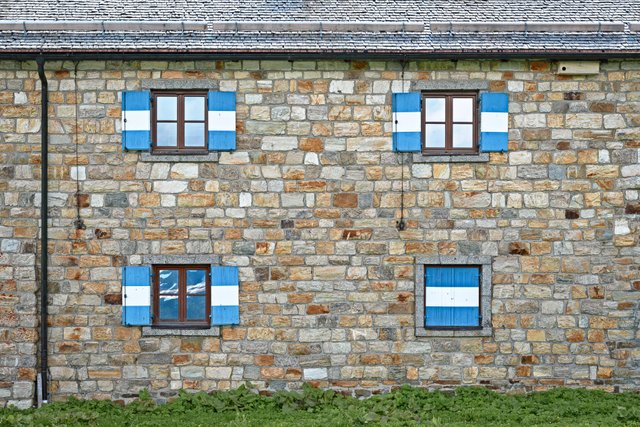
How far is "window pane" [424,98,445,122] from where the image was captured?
10648mm

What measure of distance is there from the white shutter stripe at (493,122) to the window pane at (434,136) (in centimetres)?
53

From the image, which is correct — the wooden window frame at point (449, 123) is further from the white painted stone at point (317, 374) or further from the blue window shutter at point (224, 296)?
the white painted stone at point (317, 374)

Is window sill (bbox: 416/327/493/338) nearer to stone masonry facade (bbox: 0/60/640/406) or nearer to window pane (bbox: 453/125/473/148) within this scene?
stone masonry facade (bbox: 0/60/640/406)

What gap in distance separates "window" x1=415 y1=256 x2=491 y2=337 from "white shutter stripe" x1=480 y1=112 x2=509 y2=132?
1.69m

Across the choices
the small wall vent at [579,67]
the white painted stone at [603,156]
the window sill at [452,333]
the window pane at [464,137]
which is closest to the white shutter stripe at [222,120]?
the window pane at [464,137]

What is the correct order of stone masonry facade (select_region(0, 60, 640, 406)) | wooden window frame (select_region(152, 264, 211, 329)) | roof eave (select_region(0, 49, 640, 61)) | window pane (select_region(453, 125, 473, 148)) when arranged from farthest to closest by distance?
window pane (select_region(453, 125, 473, 148)) < wooden window frame (select_region(152, 264, 211, 329)) < stone masonry facade (select_region(0, 60, 640, 406)) < roof eave (select_region(0, 49, 640, 61))

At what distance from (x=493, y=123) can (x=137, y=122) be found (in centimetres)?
463

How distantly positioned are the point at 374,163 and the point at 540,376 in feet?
11.6

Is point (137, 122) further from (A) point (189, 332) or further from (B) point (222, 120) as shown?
(A) point (189, 332)

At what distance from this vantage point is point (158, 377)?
10.5 metres

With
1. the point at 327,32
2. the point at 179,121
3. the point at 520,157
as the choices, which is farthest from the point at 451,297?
the point at 179,121

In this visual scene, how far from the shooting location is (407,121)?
413 inches

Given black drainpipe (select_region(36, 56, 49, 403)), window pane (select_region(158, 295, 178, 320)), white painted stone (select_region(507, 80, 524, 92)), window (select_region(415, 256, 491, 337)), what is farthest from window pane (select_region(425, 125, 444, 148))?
black drainpipe (select_region(36, 56, 49, 403))

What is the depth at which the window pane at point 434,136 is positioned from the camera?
34.9 ft
